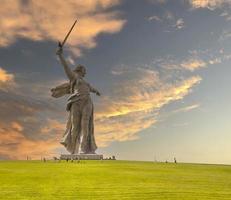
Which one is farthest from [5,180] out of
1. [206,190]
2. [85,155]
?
[85,155]

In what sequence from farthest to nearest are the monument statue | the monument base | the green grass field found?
the monument statue < the monument base < the green grass field

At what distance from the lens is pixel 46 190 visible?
1395 inches

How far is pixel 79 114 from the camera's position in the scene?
89.6 metres

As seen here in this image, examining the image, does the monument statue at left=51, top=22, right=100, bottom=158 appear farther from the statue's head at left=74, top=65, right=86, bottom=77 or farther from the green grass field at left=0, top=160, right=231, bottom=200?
the green grass field at left=0, top=160, right=231, bottom=200

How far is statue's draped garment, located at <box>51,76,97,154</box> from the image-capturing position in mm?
88031

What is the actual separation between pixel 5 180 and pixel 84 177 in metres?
7.52

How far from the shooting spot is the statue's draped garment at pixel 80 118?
289ft

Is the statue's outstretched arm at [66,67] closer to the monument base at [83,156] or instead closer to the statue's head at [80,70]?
the statue's head at [80,70]

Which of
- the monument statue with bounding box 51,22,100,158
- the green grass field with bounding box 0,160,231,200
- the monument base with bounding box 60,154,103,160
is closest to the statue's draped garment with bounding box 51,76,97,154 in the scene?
the monument statue with bounding box 51,22,100,158

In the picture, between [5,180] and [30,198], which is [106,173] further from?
[30,198]

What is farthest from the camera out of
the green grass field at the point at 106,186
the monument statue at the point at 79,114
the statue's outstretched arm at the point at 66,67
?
the monument statue at the point at 79,114

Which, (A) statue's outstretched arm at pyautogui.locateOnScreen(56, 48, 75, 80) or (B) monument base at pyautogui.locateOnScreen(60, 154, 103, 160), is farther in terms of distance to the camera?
(A) statue's outstretched arm at pyautogui.locateOnScreen(56, 48, 75, 80)

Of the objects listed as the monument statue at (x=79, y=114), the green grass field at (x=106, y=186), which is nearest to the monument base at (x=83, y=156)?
the monument statue at (x=79, y=114)

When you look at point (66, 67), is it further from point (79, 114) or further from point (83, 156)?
point (83, 156)
